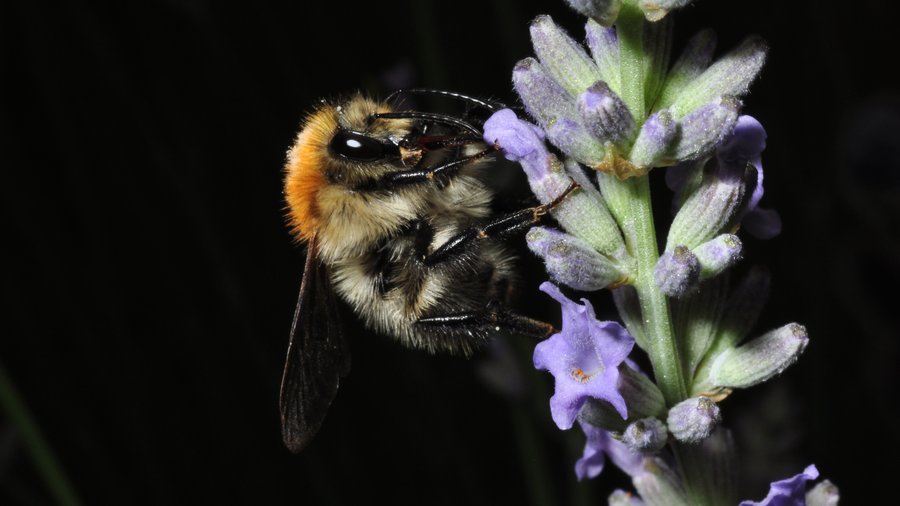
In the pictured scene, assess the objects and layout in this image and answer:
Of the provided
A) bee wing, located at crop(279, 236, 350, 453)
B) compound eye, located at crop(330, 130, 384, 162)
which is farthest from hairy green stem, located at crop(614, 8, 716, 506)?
bee wing, located at crop(279, 236, 350, 453)

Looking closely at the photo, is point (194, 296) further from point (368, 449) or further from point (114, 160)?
point (368, 449)

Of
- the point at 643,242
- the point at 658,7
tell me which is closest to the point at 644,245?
the point at 643,242

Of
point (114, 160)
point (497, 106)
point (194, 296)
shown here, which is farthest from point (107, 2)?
point (497, 106)

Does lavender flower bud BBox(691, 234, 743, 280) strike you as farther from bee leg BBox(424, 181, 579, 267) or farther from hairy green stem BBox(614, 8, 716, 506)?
bee leg BBox(424, 181, 579, 267)

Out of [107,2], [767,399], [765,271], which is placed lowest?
[767,399]

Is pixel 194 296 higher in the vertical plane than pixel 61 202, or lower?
lower

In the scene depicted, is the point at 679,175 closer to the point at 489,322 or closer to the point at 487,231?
the point at 487,231

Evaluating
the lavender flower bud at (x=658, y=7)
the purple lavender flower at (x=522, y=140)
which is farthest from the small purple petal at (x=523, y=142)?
the lavender flower bud at (x=658, y=7)

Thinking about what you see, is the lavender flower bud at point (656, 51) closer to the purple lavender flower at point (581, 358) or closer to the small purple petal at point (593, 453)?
the purple lavender flower at point (581, 358)
